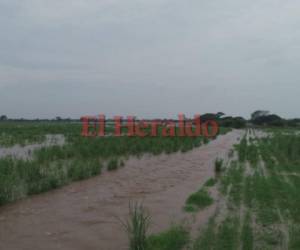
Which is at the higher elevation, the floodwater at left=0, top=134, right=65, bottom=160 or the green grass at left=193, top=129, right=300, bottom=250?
the floodwater at left=0, top=134, right=65, bottom=160

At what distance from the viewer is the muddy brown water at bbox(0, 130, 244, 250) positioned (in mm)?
4691

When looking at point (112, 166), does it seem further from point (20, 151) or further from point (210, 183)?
point (20, 151)

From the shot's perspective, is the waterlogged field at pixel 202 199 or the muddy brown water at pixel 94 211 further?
the muddy brown water at pixel 94 211

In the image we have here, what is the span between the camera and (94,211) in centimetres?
622

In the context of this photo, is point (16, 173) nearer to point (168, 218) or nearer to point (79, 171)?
point (79, 171)

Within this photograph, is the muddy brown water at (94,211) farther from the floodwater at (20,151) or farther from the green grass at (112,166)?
the floodwater at (20,151)

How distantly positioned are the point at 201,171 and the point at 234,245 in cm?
689

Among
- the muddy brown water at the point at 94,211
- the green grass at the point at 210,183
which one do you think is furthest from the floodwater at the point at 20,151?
the green grass at the point at 210,183

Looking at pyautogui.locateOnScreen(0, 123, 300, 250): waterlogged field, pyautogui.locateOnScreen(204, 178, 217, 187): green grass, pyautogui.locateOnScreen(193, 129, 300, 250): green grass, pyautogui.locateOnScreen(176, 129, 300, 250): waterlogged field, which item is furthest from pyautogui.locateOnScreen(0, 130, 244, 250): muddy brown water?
pyautogui.locateOnScreen(193, 129, 300, 250): green grass

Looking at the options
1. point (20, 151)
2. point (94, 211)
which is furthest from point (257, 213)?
point (20, 151)

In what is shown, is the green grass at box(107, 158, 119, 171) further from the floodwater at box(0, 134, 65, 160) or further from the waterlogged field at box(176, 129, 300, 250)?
the waterlogged field at box(176, 129, 300, 250)

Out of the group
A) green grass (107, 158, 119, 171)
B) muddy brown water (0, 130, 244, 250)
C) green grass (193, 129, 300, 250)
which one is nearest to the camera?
green grass (193, 129, 300, 250)

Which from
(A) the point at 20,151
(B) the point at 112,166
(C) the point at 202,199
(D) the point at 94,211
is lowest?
(D) the point at 94,211

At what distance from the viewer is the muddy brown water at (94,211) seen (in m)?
4.69
